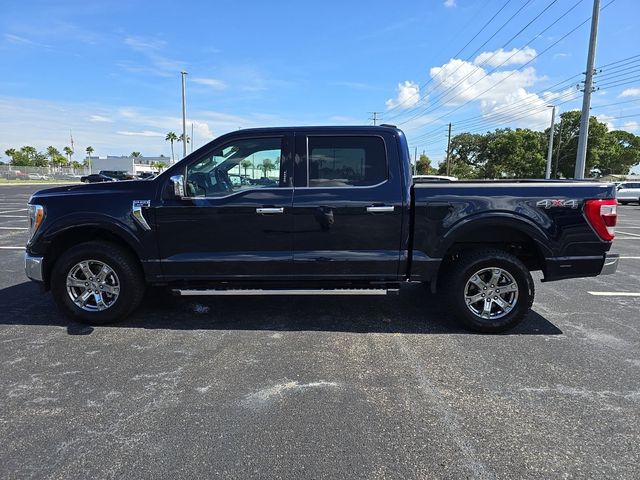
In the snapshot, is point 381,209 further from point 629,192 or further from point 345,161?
point 629,192

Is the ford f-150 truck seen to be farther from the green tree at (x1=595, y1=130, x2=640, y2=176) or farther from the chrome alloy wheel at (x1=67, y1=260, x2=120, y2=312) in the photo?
the green tree at (x1=595, y1=130, x2=640, y2=176)

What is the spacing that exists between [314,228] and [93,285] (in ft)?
7.89

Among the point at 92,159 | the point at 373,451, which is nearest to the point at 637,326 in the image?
the point at 373,451

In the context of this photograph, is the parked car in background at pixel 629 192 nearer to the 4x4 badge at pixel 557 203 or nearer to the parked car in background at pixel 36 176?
the 4x4 badge at pixel 557 203

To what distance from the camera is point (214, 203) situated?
4613 mm

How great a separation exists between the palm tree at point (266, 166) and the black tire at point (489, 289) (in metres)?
2.16

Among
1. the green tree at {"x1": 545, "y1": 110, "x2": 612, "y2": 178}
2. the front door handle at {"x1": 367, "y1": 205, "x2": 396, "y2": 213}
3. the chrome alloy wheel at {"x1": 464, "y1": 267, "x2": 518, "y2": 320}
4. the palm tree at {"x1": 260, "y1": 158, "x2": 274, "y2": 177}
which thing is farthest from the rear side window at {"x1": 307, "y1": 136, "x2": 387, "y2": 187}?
the green tree at {"x1": 545, "y1": 110, "x2": 612, "y2": 178}

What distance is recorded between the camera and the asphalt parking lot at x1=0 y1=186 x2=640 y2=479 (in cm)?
262

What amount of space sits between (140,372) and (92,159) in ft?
351

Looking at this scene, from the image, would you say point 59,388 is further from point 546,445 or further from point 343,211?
point 546,445

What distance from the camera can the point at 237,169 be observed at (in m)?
4.77

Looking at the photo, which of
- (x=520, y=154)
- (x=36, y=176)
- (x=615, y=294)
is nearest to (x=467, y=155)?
(x=520, y=154)

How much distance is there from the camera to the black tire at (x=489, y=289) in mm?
4641

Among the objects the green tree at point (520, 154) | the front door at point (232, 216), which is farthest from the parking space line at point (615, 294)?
the green tree at point (520, 154)
